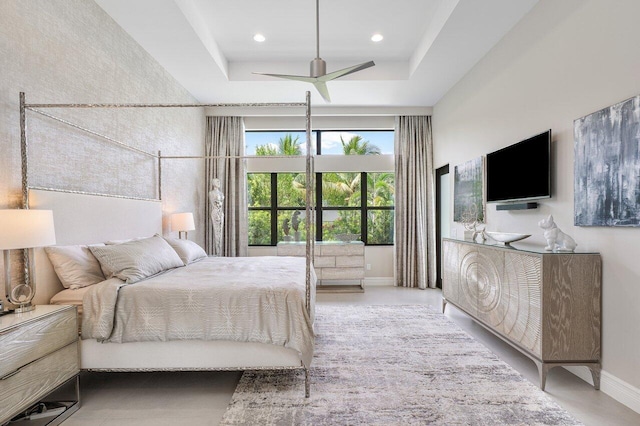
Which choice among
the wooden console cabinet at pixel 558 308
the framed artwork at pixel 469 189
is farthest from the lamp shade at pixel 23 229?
the framed artwork at pixel 469 189

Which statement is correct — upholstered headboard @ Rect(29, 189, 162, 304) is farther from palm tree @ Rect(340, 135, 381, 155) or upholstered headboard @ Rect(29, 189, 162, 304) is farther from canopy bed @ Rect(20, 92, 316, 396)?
palm tree @ Rect(340, 135, 381, 155)

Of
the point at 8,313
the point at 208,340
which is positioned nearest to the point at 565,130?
the point at 208,340

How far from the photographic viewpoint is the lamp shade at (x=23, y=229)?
1.91 metres

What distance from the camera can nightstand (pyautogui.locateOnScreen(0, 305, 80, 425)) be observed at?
172 cm

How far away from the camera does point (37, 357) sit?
191 cm

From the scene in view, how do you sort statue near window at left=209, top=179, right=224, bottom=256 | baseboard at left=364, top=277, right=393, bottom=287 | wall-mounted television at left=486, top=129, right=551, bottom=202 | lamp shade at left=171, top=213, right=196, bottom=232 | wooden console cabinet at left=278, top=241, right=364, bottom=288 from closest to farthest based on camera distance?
wall-mounted television at left=486, top=129, right=551, bottom=202 < lamp shade at left=171, top=213, right=196, bottom=232 < statue near window at left=209, top=179, right=224, bottom=256 < wooden console cabinet at left=278, top=241, right=364, bottom=288 < baseboard at left=364, top=277, right=393, bottom=287

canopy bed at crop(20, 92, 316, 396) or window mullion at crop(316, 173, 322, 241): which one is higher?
window mullion at crop(316, 173, 322, 241)

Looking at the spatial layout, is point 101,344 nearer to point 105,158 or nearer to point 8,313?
point 8,313

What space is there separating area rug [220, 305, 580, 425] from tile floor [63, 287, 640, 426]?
0.12 m

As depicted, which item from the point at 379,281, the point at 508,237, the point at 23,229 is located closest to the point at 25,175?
the point at 23,229

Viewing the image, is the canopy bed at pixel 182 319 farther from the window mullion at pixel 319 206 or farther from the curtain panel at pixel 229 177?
the window mullion at pixel 319 206

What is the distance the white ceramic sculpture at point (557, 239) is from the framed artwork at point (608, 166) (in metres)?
0.16

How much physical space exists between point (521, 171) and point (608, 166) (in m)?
0.94

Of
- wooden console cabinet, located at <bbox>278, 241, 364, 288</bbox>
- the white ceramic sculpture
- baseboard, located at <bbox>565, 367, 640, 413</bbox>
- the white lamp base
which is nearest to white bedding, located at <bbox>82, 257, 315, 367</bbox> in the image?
the white lamp base
